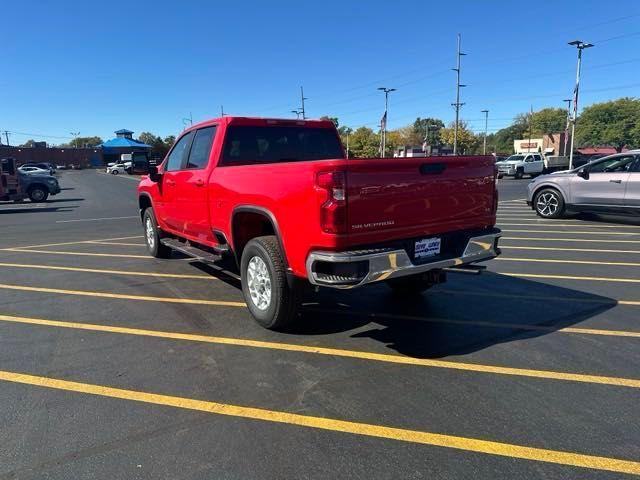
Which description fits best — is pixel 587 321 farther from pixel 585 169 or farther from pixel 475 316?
pixel 585 169

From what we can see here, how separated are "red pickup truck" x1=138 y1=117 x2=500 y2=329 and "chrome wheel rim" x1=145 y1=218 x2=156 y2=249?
2417 mm

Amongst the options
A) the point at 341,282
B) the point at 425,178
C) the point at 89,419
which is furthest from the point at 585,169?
the point at 89,419

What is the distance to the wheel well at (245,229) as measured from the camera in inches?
191

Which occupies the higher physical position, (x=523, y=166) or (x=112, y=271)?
(x=523, y=166)

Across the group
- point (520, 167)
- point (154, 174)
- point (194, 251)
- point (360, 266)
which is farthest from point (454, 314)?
point (520, 167)

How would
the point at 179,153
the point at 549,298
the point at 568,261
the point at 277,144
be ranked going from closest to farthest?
the point at 549,298, the point at 277,144, the point at 179,153, the point at 568,261

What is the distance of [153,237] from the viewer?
827 centimetres

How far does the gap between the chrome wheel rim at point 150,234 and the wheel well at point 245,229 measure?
365 cm

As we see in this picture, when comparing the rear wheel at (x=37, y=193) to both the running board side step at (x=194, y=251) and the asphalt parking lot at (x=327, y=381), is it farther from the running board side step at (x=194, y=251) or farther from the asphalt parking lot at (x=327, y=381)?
the running board side step at (x=194, y=251)

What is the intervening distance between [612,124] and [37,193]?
128m

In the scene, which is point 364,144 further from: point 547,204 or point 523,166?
point 547,204

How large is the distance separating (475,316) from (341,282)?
2009 mm

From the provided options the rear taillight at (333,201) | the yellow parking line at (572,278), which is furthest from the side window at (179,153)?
the yellow parking line at (572,278)

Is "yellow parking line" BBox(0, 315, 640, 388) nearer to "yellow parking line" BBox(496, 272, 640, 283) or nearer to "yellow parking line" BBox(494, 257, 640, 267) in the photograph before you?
"yellow parking line" BBox(496, 272, 640, 283)
